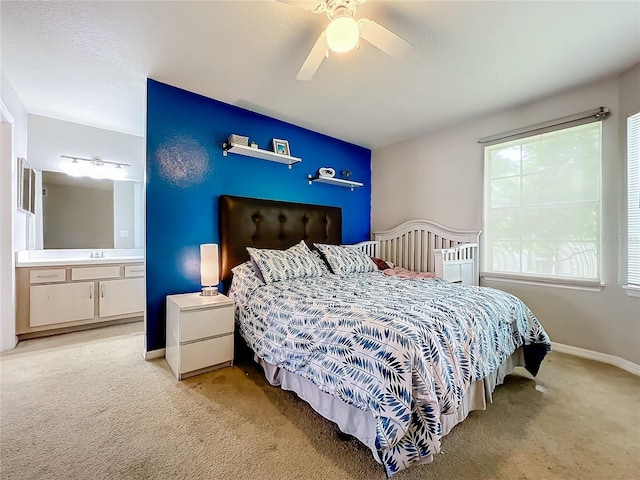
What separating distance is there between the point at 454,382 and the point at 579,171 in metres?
2.55

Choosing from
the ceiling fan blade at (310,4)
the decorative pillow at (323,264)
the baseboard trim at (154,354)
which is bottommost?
the baseboard trim at (154,354)

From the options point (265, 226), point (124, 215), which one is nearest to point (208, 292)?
point (265, 226)

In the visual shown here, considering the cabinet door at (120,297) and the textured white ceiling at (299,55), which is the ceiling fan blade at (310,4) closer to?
the textured white ceiling at (299,55)

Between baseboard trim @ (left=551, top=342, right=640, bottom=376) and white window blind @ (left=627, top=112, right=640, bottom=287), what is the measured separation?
0.64 m

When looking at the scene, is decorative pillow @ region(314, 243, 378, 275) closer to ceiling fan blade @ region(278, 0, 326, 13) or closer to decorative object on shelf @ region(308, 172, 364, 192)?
decorative object on shelf @ region(308, 172, 364, 192)

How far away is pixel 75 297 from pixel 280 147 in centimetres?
277

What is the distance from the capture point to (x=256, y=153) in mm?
3004

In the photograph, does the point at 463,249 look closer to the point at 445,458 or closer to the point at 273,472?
the point at 445,458

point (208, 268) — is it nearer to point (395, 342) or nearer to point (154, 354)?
point (154, 354)

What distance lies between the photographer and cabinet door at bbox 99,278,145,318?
3.26 metres

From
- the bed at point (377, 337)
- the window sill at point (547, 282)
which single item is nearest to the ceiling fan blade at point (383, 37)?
the bed at point (377, 337)

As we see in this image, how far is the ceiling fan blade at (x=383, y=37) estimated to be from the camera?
1540 mm

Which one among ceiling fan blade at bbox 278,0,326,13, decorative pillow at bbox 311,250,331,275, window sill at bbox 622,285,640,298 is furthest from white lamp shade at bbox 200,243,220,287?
window sill at bbox 622,285,640,298

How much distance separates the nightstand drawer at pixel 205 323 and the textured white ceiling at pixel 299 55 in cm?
195
